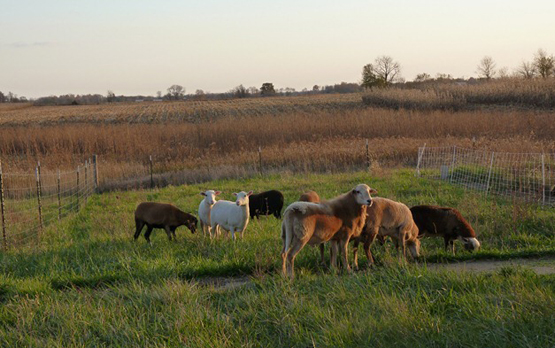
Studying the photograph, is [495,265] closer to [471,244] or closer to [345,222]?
[471,244]

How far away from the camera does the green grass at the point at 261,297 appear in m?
6.16

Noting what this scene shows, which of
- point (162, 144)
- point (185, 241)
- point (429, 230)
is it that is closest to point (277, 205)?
point (185, 241)

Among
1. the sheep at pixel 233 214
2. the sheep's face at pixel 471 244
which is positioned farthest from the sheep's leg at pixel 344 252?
the sheep at pixel 233 214

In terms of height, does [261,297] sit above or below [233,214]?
below

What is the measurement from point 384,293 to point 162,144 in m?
34.0

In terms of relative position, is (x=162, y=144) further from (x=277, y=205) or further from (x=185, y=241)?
(x=185, y=241)

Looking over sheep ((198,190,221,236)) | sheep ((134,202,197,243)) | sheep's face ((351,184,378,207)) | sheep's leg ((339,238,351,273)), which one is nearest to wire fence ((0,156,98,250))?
sheep ((134,202,197,243))

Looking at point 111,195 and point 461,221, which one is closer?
point 461,221

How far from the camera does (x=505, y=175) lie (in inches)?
714

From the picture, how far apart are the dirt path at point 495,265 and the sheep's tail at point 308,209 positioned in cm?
207

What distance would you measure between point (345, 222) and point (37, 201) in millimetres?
15289

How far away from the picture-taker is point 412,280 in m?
7.90

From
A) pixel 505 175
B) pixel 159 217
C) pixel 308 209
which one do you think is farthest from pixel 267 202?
pixel 505 175

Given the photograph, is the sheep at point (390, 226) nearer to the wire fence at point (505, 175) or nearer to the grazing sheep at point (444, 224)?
the grazing sheep at point (444, 224)
